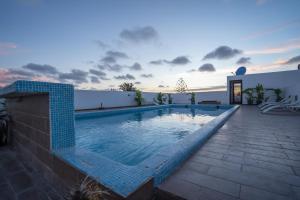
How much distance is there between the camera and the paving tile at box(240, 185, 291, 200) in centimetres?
131

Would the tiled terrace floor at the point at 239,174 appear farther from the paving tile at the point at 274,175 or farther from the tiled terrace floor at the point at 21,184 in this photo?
the tiled terrace floor at the point at 21,184

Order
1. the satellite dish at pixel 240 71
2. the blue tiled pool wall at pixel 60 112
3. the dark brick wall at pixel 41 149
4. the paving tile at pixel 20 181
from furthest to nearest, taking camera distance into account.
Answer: the satellite dish at pixel 240 71 < the blue tiled pool wall at pixel 60 112 < the paving tile at pixel 20 181 < the dark brick wall at pixel 41 149

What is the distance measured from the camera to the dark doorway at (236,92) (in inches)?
549

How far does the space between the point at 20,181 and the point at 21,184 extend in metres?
0.11

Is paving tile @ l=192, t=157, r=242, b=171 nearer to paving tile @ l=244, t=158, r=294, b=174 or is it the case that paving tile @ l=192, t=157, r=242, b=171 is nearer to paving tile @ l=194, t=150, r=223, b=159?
paving tile @ l=194, t=150, r=223, b=159

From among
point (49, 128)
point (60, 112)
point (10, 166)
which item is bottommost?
point (10, 166)

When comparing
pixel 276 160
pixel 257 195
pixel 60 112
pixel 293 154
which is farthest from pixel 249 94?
pixel 60 112

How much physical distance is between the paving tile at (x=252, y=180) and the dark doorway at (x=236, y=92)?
14.3 meters

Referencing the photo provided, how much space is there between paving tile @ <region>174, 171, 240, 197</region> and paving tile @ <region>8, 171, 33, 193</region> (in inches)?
74.5

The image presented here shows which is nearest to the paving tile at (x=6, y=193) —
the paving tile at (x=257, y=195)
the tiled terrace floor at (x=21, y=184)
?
the tiled terrace floor at (x=21, y=184)

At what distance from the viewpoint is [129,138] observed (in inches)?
184

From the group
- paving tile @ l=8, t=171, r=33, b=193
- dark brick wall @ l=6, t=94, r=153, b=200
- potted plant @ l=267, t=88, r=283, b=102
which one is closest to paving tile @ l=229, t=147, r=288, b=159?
dark brick wall @ l=6, t=94, r=153, b=200

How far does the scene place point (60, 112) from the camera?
202cm

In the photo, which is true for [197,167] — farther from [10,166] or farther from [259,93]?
[259,93]
